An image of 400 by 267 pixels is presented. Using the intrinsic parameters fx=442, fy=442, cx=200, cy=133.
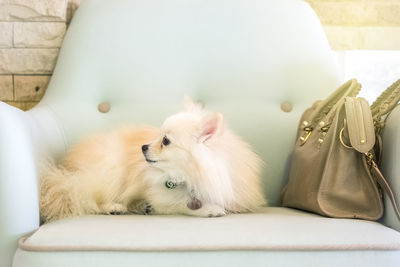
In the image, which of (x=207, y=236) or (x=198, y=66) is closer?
(x=207, y=236)

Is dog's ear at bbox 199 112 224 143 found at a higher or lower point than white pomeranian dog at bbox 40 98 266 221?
higher

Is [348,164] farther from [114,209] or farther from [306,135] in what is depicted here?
[114,209]

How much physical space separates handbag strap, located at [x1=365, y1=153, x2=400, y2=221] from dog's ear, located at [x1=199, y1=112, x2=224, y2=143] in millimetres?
380

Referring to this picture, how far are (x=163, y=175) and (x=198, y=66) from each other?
1.85ft

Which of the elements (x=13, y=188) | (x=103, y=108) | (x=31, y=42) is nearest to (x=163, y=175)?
(x=13, y=188)

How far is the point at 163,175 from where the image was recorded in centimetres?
118

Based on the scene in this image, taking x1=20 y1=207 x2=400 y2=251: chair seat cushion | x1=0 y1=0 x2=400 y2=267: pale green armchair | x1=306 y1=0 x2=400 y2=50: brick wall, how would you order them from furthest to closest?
x1=306 y1=0 x2=400 y2=50: brick wall, x1=0 y1=0 x2=400 y2=267: pale green armchair, x1=20 y1=207 x2=400 y2=251: chair seat cushion

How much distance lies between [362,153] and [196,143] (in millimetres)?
424

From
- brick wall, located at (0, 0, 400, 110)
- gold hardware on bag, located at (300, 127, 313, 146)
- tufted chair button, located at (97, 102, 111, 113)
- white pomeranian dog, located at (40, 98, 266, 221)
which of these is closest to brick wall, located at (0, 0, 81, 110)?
brick wall, located at (0, 0, 400, 110)

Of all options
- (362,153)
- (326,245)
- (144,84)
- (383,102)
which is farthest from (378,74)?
(326,245)

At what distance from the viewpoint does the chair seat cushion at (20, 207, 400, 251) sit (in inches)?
34.0

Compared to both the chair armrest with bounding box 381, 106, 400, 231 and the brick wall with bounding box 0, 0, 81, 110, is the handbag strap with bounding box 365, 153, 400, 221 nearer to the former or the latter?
the chair armrest with bounding box 381, 106, 400, 231

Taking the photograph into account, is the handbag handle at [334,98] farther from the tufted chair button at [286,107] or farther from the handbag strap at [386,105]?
the tufted chair button at [286,107]

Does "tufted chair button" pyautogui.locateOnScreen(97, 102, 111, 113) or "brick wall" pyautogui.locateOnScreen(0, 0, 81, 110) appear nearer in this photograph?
"tufted chair button" pyautogui.locateOnScreen(97, 102, 111, 113)
